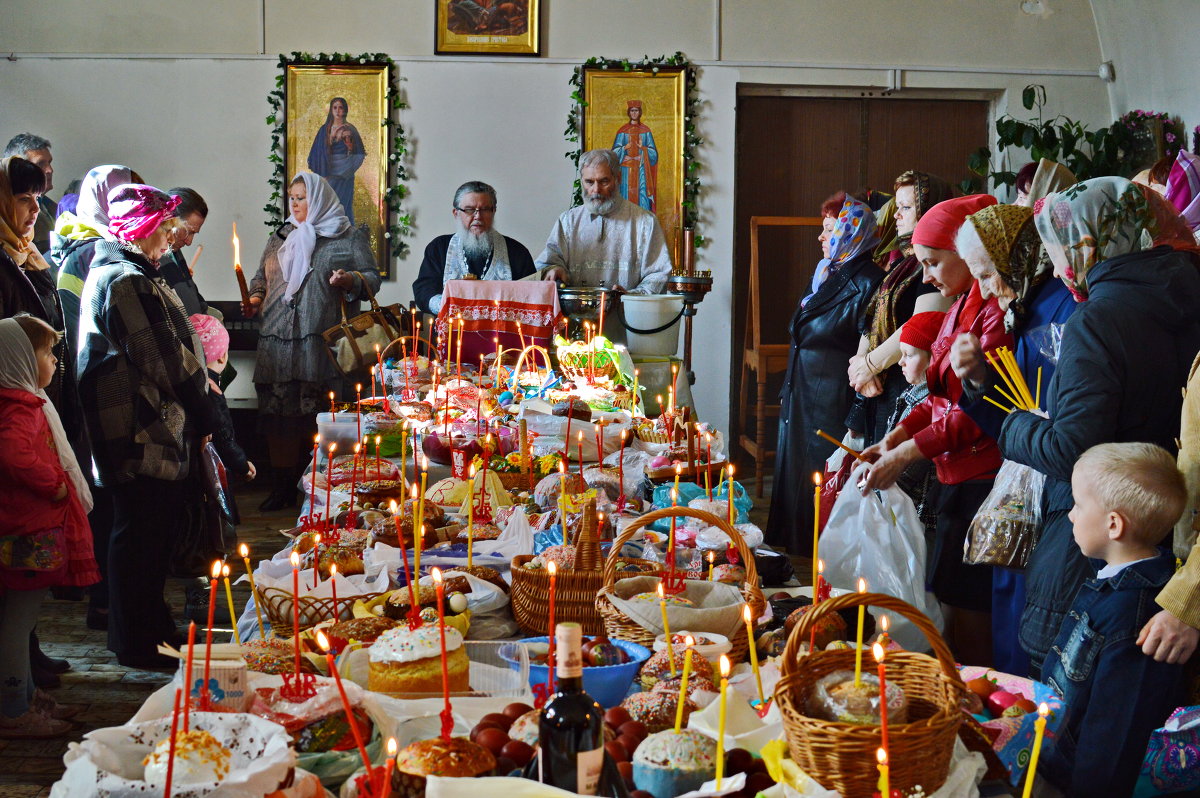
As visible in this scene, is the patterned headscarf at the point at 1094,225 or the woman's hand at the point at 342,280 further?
the woman's hand at the point at 342,280

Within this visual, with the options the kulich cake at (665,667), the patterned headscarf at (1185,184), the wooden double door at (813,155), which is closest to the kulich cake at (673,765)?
the kulich cake at (665,667)

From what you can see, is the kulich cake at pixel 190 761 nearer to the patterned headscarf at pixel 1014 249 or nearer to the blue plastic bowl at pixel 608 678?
the blue plastic bowl at pixel 608 678

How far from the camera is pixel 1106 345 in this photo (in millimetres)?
2066

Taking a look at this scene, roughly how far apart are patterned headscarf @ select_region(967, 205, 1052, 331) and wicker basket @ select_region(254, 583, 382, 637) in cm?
155

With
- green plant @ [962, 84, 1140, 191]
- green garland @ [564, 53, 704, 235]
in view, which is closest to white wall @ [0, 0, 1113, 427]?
green garland @ [564, 53, 704, 235]

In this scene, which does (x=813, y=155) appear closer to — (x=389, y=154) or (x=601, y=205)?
(x=601, y=205)

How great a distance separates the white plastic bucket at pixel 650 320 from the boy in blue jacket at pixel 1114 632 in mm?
3324

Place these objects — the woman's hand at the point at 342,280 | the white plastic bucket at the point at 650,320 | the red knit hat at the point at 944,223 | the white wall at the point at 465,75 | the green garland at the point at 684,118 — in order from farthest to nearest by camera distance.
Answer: the green garland at the point at 684,118 < the white wall at the point at 465,75 < the woman's hand at the point at 342,280 < the white plastic bucket at the point at 650,320 < the red knit hat at the point at 944,223

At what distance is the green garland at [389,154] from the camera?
7496mm

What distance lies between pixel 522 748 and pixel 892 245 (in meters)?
3.29

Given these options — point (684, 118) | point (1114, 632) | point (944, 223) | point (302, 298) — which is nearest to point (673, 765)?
point (1114, 632)

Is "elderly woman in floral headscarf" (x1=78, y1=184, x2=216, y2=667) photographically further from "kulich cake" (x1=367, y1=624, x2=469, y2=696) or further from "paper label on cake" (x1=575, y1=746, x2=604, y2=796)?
"paper label on cake" (x1=575, y1=746, x2=604, y2=796)

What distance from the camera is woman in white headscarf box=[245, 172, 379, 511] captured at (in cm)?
623

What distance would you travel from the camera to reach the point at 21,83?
7426mm
